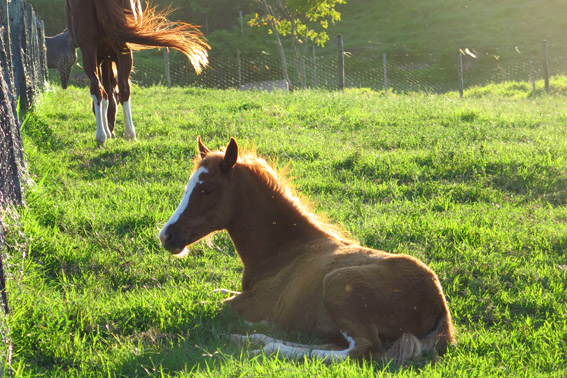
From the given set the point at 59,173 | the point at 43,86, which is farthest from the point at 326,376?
the point at 43,86

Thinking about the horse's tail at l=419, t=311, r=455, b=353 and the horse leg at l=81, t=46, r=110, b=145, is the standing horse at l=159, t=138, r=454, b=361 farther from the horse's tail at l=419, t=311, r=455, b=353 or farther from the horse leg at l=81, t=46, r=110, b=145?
the horse leg at l=81, t=46, r=110, b=145

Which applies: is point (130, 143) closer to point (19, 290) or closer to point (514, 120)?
point (19, 290)

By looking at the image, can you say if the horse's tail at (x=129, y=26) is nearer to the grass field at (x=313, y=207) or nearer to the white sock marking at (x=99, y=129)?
the white sock marking at (x=99, y=129)

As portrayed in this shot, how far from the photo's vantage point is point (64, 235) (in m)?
6.06

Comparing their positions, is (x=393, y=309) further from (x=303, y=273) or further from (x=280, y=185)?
(x=280, y=185)

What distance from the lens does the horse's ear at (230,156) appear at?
15.3ft

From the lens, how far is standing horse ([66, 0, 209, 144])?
929 cm

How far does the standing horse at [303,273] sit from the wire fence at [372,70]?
26924mm

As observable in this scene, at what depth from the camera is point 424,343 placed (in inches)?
158

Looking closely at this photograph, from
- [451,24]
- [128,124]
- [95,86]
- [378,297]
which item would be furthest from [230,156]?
[451,24]

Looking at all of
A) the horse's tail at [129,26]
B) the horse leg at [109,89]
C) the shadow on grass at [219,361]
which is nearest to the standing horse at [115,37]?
the horse's tail at [129,26]

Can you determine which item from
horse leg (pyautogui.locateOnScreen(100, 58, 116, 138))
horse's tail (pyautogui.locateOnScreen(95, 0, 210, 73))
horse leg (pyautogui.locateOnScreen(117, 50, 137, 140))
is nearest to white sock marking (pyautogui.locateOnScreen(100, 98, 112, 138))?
horse leg (pyautogui.locateOnScreen(100, 58, 116, 138))

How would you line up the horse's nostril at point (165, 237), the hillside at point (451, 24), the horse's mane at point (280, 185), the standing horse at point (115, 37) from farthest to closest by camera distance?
the hillside at point (451, 24) → the standing horse at point (115, 37) → the horse's mane at point (280, 185) → the horse's nostril at point (165, 237)

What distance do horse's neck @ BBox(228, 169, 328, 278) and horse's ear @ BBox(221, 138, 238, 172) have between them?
29 cm
